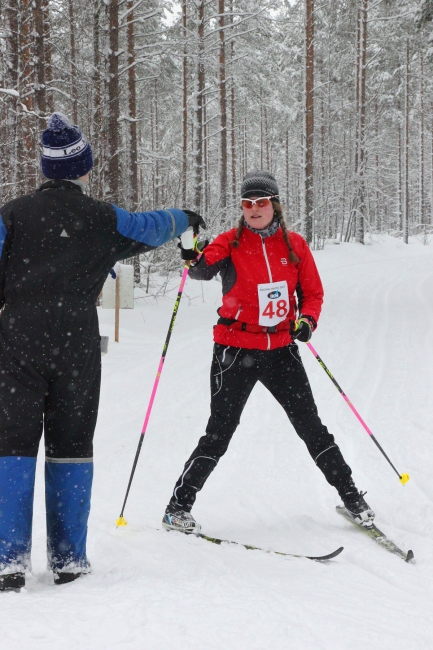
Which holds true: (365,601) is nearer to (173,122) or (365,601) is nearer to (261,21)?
(261,21)

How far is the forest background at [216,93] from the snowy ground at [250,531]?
6155 millimetres

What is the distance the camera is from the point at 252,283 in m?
3.50

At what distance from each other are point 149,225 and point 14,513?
4.92ft

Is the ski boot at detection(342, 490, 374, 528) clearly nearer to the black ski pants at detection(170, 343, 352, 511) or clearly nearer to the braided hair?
the black ski pants at detection(170, 343, 352, 511)

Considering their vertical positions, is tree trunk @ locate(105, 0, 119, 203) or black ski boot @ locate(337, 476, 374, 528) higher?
tree trunk @ locate(105, 0, 119, 203)

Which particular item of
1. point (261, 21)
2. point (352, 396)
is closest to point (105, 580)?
point (352, 396)

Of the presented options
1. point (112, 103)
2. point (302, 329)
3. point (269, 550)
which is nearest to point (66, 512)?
point (269, 550)

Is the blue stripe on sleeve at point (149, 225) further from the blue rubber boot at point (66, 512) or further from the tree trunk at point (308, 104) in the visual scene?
the tree trunk at point (308, 104)

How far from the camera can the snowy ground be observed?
2.11 meters

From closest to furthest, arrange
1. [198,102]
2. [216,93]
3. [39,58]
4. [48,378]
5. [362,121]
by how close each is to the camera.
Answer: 1. [48,378]
2. [39,58]
3. [198,102]
4. [362,121]
5. [216,93]

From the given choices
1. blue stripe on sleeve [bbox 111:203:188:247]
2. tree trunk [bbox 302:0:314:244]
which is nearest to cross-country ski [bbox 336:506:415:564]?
blue stripe on sleeve [bbox 111:203:188:247]

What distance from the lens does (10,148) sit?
1334 cm

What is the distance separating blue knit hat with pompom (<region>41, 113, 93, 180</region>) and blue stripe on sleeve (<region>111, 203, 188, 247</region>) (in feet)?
0.89

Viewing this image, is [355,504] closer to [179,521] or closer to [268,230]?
[179,521]
